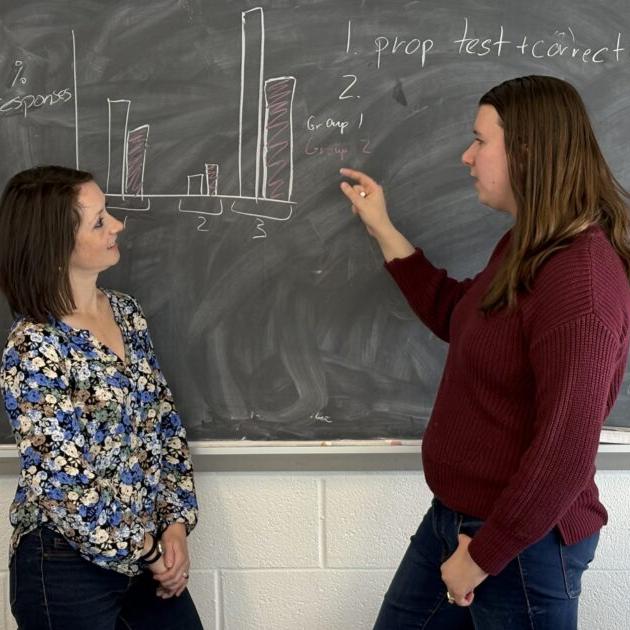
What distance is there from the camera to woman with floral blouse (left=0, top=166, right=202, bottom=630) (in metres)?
1.61

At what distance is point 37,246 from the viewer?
169cm

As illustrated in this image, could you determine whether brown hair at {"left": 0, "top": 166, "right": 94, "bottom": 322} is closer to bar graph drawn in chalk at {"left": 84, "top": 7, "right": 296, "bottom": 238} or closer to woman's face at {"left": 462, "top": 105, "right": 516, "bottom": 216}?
bar graph drawn in chalk at {"left": 84, "top": 7, "right": 296, "bottom": 238}

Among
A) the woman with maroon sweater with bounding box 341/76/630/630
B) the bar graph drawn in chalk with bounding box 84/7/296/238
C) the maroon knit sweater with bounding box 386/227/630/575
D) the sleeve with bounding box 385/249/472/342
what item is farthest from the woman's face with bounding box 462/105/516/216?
the bar graph drawn in chalk with bounding box 84/7/296/238

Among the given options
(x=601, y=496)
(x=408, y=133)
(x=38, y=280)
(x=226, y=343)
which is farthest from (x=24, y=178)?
(x=601, y=496)

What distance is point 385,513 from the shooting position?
2121 mm

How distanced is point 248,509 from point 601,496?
34.9 inches

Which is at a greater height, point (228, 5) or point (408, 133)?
point (228, 5)

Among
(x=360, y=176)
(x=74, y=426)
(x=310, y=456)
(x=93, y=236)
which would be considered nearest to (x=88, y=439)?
(x=74, y=426)

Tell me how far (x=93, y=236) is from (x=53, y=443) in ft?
1.43

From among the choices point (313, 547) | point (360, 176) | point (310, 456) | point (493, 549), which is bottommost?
point (313, 547)

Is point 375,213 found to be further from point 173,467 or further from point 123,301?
point 173,467

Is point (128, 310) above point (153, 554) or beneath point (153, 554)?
above

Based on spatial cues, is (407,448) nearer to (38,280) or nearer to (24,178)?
(38,280)

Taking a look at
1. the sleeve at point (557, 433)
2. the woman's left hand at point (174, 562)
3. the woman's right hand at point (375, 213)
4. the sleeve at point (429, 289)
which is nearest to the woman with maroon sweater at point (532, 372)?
the sleeve at point (557, 433)
